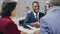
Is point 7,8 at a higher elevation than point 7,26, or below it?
higher

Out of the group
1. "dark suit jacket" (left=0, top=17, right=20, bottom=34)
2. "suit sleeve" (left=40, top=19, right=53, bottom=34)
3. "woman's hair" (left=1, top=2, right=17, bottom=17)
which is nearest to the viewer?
"suit sleeve" (left=40, top=19, right=53, bottom=34)

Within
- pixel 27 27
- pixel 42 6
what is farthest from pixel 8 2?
pixel 42 6

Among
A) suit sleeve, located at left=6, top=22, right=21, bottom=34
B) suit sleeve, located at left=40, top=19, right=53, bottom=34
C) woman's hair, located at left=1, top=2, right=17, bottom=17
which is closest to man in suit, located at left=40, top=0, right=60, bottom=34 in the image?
suit sleeve, located at left=40, top=19, right=53, bottom=34

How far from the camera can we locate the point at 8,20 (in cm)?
234

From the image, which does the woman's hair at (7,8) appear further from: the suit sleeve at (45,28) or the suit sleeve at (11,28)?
the suit sleeve at (45,28)

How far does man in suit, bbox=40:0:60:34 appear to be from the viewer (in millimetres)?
1215

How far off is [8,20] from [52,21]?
1.16m

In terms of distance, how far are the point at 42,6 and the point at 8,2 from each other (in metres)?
4.50

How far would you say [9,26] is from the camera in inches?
91.4

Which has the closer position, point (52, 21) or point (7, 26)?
point (52, 21)

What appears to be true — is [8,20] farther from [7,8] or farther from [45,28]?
[45,28]

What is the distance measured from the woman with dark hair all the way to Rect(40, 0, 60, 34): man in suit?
44.0 inches

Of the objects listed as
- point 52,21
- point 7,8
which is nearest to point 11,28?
point 7,8

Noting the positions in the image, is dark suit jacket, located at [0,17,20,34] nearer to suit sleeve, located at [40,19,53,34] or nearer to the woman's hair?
the woman's hair
